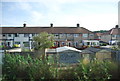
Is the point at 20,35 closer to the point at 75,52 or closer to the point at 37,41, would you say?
the point at 37,41

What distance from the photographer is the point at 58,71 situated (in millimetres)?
4953

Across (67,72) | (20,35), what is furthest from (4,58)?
(20,35)

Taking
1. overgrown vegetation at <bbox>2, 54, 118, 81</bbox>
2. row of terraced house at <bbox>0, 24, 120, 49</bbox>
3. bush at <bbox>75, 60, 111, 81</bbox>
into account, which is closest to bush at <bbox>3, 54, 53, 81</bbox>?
overgrown vegetation at <bbox>2, 54, 118, 81</bbox>

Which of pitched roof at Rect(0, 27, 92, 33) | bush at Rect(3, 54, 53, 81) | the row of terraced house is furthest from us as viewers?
pitched roof at Rect(0, 27, 92, 33)

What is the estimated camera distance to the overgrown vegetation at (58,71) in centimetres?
484

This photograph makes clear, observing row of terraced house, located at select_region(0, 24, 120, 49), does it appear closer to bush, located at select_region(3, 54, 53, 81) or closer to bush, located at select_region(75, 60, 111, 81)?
bush, located at select_region(3, 54, 53, 81)

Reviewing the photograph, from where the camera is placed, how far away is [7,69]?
18.0 ft

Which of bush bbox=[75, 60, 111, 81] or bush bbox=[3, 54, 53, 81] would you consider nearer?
bush bbox=[75, 60, 111, 81]

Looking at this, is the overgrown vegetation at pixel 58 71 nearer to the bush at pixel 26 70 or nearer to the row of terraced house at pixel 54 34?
the bush at pixel 26 70

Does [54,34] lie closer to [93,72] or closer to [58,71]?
[58,71]

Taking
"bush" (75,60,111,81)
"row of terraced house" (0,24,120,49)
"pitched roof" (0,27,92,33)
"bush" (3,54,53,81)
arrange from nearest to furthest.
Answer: "bush" (75,60,111,81)
"bush" (3,54,53,81)
"row of terraced house" (0,24,120,49)
"pitched roof" (0,27,92,33)

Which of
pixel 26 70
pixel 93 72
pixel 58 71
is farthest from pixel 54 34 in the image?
pixel 93 72

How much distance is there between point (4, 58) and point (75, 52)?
4010 millimetres

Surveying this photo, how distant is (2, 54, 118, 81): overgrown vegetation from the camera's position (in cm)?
484
